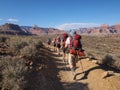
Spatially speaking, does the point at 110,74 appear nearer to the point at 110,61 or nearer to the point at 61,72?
the point at 61,72

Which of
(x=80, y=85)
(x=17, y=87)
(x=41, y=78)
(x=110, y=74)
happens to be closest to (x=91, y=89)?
(x=80, y=85)

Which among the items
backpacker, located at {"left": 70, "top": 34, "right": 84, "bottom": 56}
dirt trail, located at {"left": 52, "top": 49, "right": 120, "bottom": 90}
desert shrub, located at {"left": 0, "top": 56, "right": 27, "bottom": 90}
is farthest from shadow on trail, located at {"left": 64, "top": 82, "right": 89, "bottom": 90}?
desert shrub, located at {"left": 0, "top": 56, "right": 27, "bottom": 90}

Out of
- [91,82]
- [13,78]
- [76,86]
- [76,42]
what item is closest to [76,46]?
[76,42]

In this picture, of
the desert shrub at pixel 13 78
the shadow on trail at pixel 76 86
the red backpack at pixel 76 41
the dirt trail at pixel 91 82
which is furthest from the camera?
the red backpack at pixel 76 41

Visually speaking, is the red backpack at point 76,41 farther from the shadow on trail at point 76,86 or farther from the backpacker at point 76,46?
the shadow on trail at point 76,86

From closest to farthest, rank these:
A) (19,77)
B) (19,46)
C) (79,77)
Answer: (19,77) < (79,77) < (19,46)

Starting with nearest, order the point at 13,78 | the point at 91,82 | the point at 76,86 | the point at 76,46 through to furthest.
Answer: the point at 13,78 → the point at 76,86 → the point at 91,82 → the point at 76,46

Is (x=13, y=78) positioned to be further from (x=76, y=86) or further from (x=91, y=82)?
(x=91, y=82)

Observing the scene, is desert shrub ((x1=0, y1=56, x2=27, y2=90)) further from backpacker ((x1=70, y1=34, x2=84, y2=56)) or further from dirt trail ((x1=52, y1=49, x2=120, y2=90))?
backpacker ((x1=70, y1=34, x2=84, y2=56))

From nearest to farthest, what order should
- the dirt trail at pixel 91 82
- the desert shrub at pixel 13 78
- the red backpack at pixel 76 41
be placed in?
the desert shrub at pixel 13 78, the dirt trail at pixel 91 82, the red backpack at pixel 76 41

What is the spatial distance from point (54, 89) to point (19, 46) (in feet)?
35.1

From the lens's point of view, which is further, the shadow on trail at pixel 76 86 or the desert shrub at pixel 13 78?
the shadow on trail at pixel 76 86

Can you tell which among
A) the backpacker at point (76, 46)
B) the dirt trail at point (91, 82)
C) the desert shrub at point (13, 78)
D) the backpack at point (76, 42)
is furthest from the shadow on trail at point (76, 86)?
the desert shrub at point (13, 78)

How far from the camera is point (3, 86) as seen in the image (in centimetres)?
830
